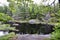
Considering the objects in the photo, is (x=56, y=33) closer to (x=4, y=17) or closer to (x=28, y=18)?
(x=28, y=18)

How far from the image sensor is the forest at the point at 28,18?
125 inches

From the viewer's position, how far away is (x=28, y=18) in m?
3.27

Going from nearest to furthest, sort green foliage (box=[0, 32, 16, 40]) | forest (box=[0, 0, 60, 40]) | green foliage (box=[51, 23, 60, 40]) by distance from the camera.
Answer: green foliage (box=[51, 23, 60, 40]) < green foliage (box=[0, 32, 16, 40]) < forest (box=[0, 0, 60, 40])

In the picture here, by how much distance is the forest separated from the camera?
3172 millimetres

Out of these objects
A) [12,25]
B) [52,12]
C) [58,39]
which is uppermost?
[52,12]

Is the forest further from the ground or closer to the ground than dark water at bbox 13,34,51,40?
further from the ground

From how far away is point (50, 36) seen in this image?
298 cm

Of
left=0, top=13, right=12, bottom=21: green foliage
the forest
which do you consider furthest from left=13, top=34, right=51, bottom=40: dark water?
left=0, top=13, right=12, bottom=21: green foliage

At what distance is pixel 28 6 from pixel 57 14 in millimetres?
538

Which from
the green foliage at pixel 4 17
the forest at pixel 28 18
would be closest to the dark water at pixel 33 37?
the forest at pixel 28 18

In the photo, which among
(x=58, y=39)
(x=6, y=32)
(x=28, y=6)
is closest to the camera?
(x=58, y=39)

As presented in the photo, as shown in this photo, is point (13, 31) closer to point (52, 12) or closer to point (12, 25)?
point (12, 25)

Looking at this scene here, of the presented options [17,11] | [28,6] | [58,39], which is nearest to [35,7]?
[28,6]

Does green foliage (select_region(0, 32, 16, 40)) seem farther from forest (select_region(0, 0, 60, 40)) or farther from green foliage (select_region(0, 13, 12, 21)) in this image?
green foliage (select_region(0, 13, 12, 21))
